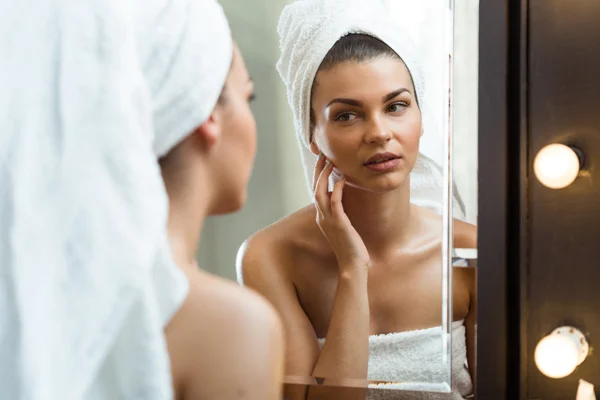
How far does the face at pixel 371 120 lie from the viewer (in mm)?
856

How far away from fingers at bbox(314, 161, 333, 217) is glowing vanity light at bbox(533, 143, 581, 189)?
0.88 feet

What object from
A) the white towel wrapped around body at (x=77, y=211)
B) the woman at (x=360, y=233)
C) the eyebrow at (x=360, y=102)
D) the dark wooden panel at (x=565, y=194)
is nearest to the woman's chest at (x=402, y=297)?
the woman at (x=360, y=233)

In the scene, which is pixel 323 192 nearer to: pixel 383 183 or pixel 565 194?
pixel 383 183

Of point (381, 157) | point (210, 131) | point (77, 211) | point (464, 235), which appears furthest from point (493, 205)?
point (77, 211)

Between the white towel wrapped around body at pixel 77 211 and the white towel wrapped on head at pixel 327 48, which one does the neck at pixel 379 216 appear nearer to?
the white towel wrapped on head at pixel 327 48

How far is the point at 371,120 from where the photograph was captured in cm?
85

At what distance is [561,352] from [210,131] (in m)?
0.51

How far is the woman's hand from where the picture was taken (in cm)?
88

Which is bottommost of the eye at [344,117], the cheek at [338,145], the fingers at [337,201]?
the fingers at [337,201]

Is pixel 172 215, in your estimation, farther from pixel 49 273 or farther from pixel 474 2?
pixel 474 2

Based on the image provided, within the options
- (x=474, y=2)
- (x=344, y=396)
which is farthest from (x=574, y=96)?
(x=344, y=396)

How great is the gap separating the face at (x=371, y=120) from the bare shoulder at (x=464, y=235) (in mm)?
93

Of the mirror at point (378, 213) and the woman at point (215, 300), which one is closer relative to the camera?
the woman at point (215, 300)

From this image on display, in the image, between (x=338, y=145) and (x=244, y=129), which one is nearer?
(x=244, y=129)
